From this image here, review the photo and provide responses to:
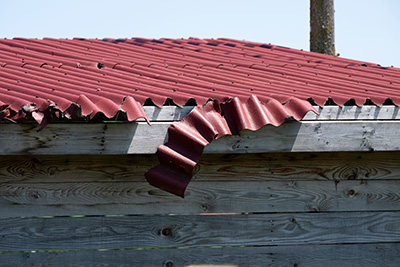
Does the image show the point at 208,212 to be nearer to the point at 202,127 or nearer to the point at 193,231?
the point at 193,231

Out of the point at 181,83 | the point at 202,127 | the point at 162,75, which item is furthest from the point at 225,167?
the point at 162,75

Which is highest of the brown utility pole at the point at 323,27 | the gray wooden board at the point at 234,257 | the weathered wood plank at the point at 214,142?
the brown utility pole at the point at 323,27

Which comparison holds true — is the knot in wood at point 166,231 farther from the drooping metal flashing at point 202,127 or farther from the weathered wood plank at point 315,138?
the weathered wood plank at point 315,138

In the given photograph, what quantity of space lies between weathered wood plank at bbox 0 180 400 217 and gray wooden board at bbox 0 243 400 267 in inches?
10.2

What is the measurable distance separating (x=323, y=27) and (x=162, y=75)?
6069 millimetres

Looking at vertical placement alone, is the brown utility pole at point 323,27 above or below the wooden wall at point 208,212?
above

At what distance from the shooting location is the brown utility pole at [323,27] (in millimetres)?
8852

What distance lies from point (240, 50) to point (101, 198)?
9.52ft

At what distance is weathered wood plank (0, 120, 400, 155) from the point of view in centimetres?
264

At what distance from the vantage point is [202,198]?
3.06 meters

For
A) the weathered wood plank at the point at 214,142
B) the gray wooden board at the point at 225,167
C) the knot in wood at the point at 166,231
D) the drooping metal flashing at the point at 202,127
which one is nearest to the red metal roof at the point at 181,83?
the drooping metal flashing at the point at 202,127

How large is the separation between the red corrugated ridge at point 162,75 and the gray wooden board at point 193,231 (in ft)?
2.65

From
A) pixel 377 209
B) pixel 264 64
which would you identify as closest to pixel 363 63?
pixel 264 64

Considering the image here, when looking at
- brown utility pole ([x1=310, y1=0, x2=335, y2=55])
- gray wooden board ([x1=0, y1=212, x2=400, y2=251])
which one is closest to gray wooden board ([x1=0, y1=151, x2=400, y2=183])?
gray wooden board ([x1=0, y1=212, x2=400, y2=251])
